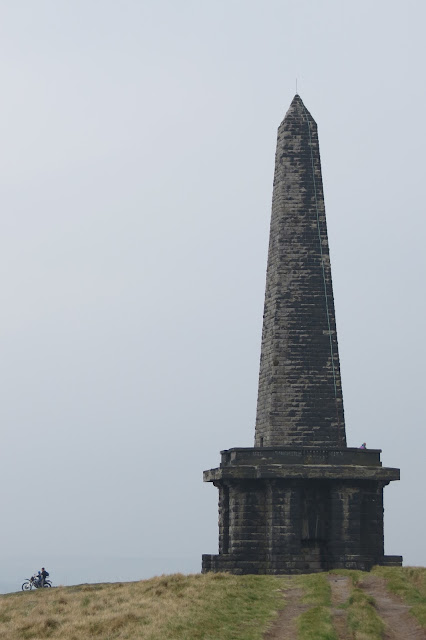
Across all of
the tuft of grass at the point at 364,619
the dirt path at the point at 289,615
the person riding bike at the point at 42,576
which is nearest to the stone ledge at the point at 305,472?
the dirt path at the point at 289,615

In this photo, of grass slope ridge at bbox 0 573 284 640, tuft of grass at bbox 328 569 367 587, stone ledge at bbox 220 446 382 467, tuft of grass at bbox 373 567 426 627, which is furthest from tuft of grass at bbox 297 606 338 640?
stone ledge at bbox 220 446 382 467

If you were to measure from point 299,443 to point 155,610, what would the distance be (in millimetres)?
12606

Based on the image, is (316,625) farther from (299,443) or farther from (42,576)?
(42,576)

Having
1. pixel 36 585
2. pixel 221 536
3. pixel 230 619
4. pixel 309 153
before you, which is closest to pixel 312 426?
pixel 221 536

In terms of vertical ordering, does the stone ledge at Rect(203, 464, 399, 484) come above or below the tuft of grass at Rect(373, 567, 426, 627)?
above

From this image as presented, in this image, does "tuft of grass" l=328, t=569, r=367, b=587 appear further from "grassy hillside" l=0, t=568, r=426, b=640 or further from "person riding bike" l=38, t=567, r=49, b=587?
"person riding bike" l=38, t=567, r=49, b=587

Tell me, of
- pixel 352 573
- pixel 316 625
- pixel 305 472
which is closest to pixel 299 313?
pixel 305 472

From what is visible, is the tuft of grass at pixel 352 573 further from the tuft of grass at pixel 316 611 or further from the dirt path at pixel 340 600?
the tuft of grass at pixel 316 611

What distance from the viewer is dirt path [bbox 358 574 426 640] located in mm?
30547

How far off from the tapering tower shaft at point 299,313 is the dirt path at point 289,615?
312 inches

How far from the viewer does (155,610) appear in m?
34.7

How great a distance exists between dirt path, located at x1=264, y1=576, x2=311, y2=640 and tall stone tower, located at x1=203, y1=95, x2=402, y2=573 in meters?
4.63

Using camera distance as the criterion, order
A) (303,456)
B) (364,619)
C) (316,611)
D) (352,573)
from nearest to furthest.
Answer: (364,619) < (316,611) < (352,573) < (303,456)

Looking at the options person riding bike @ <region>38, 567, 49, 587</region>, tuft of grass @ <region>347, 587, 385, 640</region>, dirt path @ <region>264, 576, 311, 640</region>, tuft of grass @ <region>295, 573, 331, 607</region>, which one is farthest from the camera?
person riding bike @ <region>38, 567, 49, 587</region>
